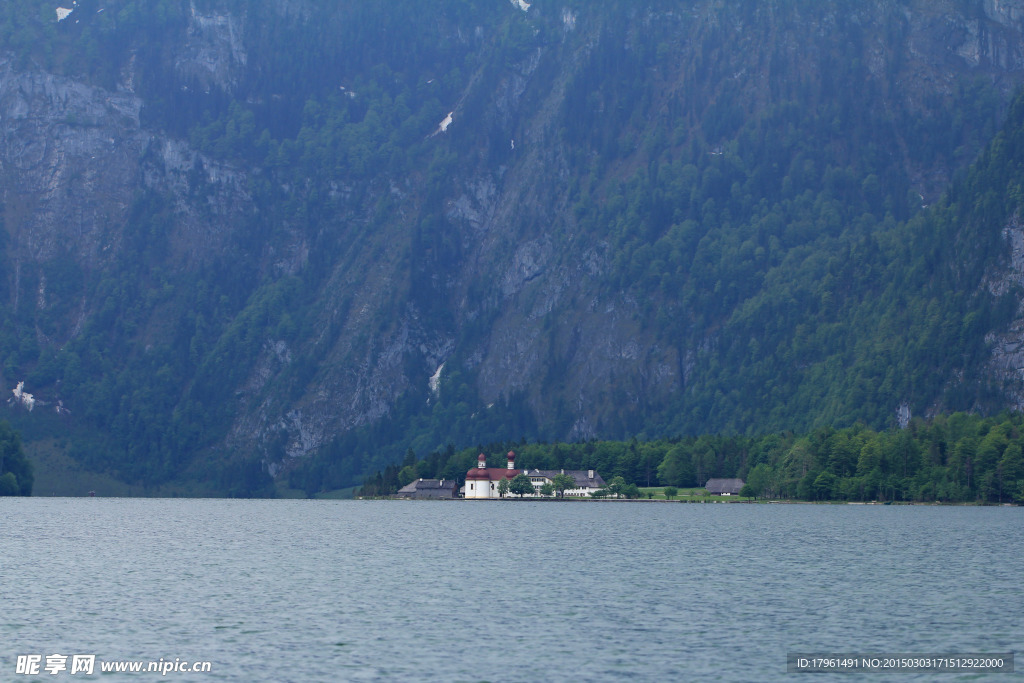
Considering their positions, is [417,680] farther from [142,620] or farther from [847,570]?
[847,570]

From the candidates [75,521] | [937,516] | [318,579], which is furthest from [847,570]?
[75,521]

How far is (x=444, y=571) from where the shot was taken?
8962cm

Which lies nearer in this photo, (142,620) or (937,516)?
(142,620)

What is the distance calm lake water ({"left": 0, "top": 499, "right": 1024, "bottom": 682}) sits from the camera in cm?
5600

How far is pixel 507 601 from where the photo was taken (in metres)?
73.5

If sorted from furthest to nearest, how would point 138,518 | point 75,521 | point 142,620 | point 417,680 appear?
point 138,518 < point 75,521 < point 142,620 < point 417,680

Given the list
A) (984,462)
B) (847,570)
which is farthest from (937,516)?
(847,570)

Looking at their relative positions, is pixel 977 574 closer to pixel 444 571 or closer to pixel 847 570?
pixel 847 570

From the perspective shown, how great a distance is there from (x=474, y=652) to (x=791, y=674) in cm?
1328

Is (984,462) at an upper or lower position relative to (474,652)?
upper

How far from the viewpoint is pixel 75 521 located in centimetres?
16400

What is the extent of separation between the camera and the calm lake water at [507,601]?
56000 mm

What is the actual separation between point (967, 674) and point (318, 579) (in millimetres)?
43379

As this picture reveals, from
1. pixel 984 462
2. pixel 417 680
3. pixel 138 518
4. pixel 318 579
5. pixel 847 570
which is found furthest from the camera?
pixel 984 462
